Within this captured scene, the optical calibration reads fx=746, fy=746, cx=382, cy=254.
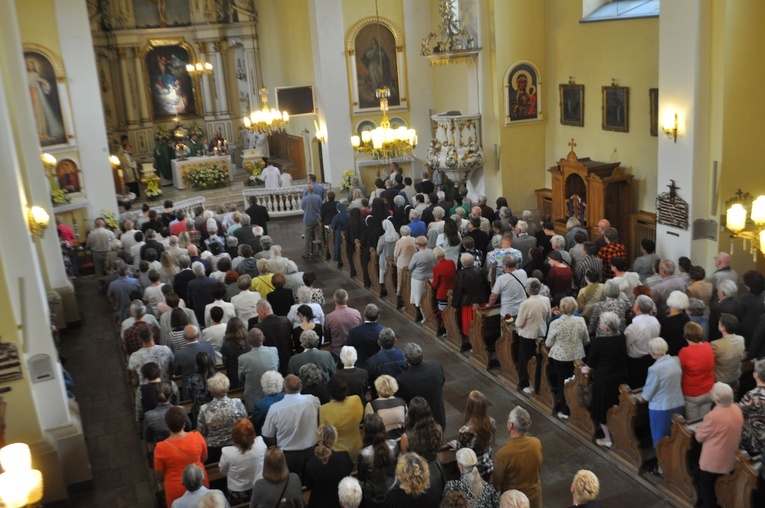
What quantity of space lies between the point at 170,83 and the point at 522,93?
579 inches

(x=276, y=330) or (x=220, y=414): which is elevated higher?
(x=276, y=330)

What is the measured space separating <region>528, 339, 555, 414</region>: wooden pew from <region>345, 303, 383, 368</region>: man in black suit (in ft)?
6.55

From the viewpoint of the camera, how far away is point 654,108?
44.3 ft

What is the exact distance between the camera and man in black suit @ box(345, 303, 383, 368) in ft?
26.9

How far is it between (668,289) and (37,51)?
50.2ft

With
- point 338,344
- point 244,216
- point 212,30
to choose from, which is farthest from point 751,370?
point 212,30

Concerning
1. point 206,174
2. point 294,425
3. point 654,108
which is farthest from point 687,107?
point 206,174

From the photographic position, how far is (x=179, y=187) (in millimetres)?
23719

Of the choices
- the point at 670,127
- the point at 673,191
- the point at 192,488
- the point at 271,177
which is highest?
the point at 670,127

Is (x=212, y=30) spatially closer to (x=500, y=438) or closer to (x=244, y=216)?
(x=244, y=216)

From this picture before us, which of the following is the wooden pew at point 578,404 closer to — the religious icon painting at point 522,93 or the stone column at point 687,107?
the stone column at point 687,107

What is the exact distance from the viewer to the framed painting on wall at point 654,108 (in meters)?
13.4

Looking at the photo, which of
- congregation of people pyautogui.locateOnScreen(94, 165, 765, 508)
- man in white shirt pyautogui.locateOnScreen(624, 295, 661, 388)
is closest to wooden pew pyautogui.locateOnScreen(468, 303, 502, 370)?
congregation of people pyautogui.locateOnScreen(94, 165, 765, 508)

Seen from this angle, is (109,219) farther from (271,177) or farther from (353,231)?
(353,231)
